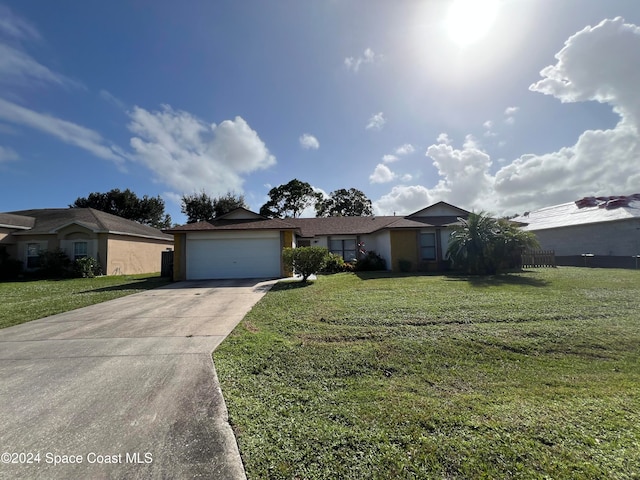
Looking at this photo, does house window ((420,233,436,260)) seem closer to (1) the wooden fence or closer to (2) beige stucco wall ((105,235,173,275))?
A: (1) the wooden fence

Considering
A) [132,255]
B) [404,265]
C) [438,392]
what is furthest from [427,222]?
[132,255]

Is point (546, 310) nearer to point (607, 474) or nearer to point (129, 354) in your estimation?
point (607, 474)

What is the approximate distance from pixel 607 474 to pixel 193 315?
7.46 meters

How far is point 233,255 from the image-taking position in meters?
15.6

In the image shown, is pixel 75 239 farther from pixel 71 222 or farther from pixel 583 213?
pixel 583 213

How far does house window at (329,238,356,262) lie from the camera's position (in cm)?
2033

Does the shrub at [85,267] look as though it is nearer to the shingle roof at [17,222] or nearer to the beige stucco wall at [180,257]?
the shingle roof at [17,222]

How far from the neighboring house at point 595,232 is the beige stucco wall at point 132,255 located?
31.7 metres

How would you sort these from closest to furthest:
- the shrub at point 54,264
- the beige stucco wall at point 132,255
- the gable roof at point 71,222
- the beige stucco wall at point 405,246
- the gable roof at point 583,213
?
1. the beige stucco wall at point 405,246
2. the shrub at point 54,264
3. the gable roof at point 71,222
4. the beige stucco wall at point 132,255
5. the gable roof at point 583,213

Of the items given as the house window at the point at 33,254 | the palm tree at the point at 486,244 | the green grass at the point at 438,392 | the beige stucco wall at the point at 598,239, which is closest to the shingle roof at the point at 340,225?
the palm tree at the point at 486,244

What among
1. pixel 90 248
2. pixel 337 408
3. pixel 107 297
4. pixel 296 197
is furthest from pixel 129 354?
pixel 296 197

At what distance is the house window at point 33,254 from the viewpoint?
63.4 ft

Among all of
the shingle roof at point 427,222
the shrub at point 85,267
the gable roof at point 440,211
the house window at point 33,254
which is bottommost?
the shrub at point 85,267

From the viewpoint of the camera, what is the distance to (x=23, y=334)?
229 inches
